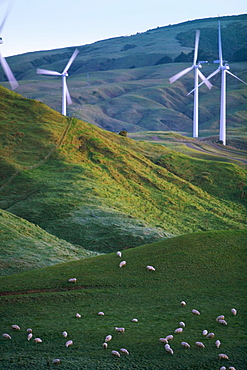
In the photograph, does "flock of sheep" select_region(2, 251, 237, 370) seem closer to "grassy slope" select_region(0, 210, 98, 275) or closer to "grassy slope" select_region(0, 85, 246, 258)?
"grassy slope" select_region(0, 210, 98, 275)

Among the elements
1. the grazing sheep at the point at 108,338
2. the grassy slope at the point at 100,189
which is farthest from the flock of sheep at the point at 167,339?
the grassy slope at the point at 100,189

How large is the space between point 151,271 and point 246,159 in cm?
8525

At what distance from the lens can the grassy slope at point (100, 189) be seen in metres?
54.3

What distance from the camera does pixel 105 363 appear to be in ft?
58.7

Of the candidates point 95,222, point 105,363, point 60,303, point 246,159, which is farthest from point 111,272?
point 246,159

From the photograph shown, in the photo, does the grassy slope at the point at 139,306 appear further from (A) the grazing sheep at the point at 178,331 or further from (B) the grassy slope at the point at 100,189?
(B) the grassy slope at the point at 100,189

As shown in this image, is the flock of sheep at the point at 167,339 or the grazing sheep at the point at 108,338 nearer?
the flock of sheep at the point at 167,339

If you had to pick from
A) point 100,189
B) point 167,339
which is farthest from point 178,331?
point 100,189

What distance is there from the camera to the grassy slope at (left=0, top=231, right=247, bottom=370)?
18.3m

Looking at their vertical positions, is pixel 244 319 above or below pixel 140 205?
above

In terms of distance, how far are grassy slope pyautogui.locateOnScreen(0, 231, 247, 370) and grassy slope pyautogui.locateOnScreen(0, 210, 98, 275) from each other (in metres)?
6.99

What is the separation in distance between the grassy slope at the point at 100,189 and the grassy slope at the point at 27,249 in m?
6.58

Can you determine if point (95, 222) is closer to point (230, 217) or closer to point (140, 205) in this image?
point (140, 205)

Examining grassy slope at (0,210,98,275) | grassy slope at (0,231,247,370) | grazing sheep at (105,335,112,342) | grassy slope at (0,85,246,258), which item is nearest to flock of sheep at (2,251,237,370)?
grazing sheep at (105,335,112,342)
